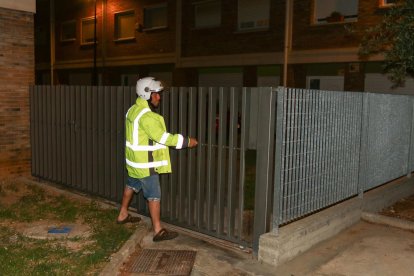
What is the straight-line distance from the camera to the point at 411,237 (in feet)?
20.1

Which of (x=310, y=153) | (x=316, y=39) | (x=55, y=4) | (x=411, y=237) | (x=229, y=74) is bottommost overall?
(x=411, y=237)

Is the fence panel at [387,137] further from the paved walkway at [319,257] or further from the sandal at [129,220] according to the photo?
the sandal at [129,220]

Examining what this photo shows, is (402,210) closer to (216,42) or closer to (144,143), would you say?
(144,143)

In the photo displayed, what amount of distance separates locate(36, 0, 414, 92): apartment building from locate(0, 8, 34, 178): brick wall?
8442 mm

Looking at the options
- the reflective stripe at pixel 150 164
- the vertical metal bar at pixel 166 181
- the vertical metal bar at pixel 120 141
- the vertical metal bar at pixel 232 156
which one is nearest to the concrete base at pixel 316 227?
the vertical metal bar at pixel 232 156

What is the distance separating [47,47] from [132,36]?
361 inches

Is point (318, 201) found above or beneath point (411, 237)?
above

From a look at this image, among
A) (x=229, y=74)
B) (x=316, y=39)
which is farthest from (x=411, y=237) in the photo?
(x=229, y=74)

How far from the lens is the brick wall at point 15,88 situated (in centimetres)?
834

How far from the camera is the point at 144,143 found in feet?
17.3

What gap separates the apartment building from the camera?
1686 cm

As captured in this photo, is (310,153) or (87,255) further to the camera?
(310,153)

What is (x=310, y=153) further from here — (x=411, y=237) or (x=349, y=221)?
(x=411, y=237)

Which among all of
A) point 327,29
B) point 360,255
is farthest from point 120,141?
point 327,29
